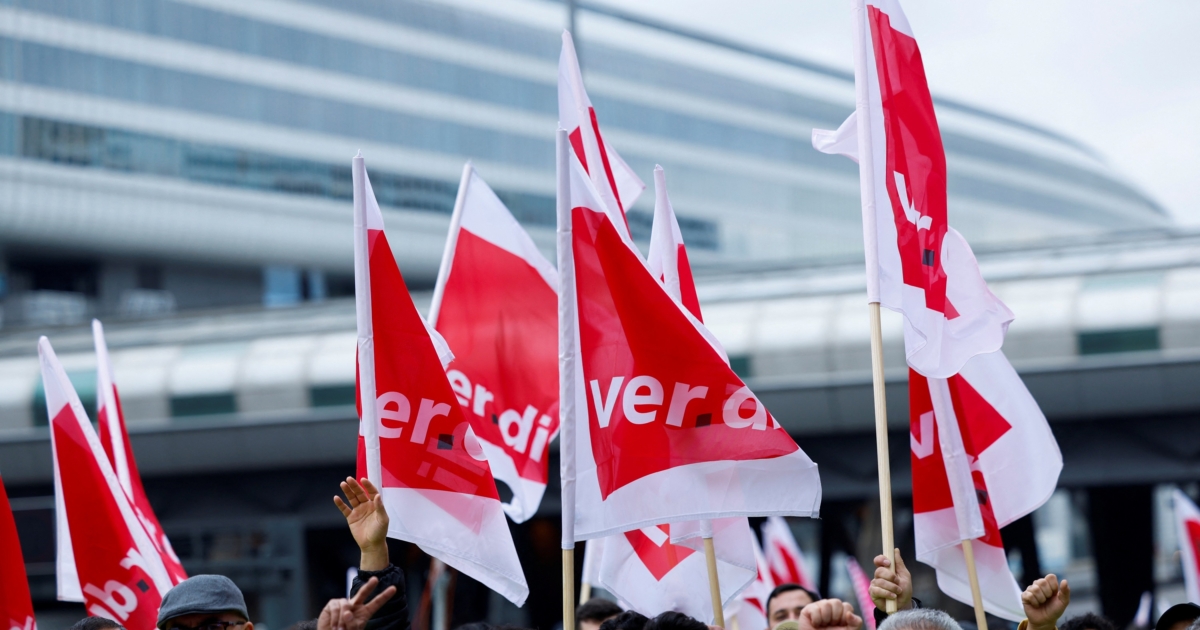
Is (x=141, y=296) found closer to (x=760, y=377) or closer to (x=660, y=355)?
(x=760, y=377)

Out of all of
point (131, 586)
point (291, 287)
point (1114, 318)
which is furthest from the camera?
point (291, 287)

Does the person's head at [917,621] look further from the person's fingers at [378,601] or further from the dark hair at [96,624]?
the dark hair at [96,624]

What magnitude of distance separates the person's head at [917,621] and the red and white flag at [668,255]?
2450 mm

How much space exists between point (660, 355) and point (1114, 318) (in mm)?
15857

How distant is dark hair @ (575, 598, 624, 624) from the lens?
Result: 8.24m

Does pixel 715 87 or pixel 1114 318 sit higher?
pixel 715 87

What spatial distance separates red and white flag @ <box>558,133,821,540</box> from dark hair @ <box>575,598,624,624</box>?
2452 millimetres

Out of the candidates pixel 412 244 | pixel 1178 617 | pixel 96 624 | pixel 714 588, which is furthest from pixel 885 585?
pixel 412 244

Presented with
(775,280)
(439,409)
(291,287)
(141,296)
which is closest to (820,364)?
(775,280)

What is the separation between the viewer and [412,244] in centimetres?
6406

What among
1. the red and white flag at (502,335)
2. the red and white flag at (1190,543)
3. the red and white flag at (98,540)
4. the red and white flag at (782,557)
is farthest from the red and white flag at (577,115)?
the red and white flag at (782,557)

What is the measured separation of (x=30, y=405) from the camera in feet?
85.9

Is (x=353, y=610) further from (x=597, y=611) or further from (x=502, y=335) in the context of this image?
(x=502, y=335)

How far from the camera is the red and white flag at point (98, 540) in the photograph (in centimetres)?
773
